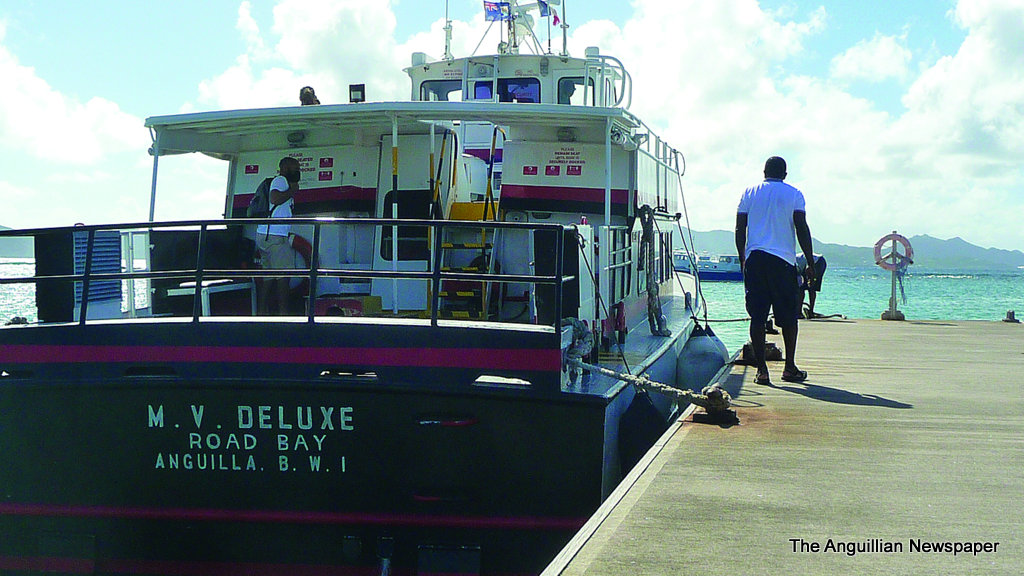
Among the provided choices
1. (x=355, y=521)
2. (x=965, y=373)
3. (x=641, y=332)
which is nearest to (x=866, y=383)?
(x=965, y=373)

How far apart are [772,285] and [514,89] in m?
5.47

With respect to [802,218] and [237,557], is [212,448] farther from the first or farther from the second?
[802,218]

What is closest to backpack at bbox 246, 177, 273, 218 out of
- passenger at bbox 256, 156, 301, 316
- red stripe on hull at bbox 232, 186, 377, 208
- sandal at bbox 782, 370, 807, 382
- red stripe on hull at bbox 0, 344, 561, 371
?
passenger at bbox 256, 156, 301, 316

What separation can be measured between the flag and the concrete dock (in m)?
6.41

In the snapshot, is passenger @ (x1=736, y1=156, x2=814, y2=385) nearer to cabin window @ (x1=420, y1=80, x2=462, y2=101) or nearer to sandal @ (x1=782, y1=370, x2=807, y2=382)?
sandal @ (x1=782, y1=370, x2=807, y2=382)

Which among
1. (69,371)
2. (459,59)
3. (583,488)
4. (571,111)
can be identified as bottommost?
(583,488)

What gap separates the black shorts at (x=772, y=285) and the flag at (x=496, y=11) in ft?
20.1

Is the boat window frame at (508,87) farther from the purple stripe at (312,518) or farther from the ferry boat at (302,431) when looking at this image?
the purple stripe at (312,518)

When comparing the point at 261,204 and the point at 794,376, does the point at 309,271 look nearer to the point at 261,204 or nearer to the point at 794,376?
the point at 261,204

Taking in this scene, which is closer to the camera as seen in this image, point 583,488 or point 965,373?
point 583,488

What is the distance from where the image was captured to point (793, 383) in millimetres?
7648

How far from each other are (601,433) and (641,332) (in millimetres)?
3775

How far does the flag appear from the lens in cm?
1202

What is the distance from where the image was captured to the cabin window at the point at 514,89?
11508 millimetres
